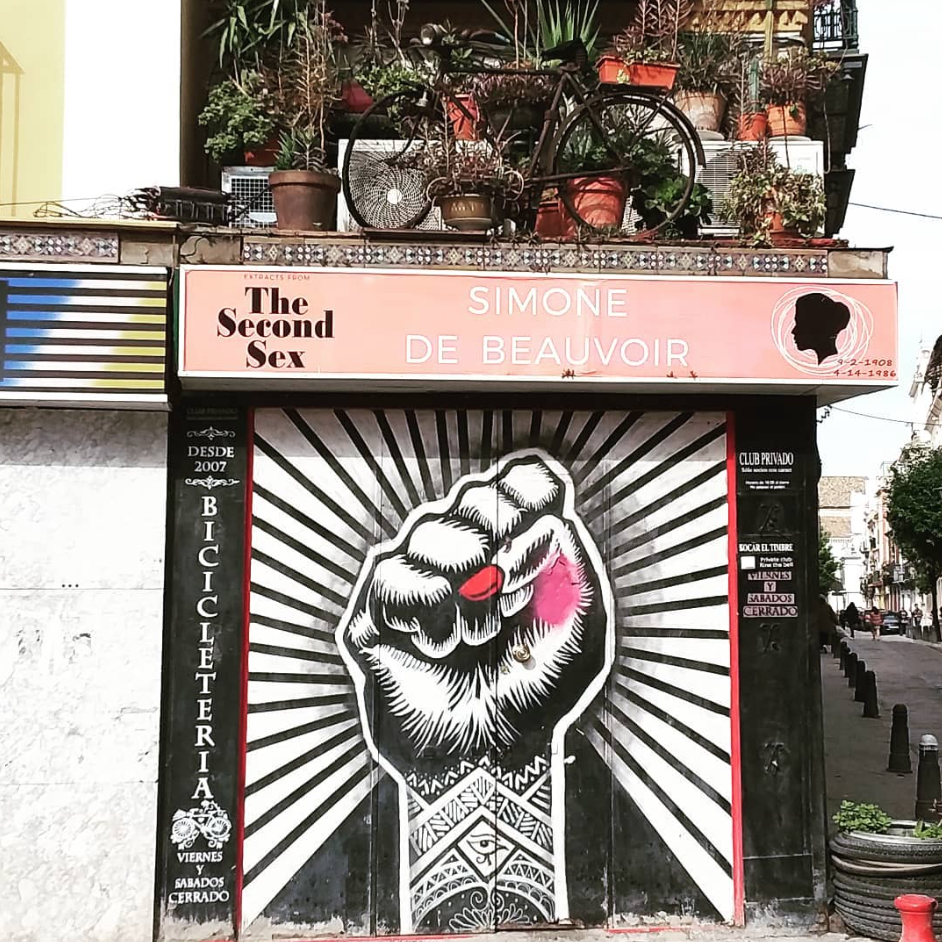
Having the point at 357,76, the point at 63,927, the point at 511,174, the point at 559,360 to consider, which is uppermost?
the point at 357,76

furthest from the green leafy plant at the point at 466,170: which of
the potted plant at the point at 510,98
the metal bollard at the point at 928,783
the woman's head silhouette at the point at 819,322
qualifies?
the metal bollard at the point at 928,783

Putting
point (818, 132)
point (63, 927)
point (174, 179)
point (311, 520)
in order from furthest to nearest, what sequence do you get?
point (818, 132), point (174, 179), point (311, 520), point (63, 927)

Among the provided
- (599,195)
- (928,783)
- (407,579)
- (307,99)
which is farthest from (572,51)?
(928,783)

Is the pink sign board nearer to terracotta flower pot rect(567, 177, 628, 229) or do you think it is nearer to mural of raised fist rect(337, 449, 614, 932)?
terracotta flower pot rect(567, 177, 628, 229)

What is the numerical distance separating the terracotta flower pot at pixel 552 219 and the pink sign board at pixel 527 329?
24.8 inches

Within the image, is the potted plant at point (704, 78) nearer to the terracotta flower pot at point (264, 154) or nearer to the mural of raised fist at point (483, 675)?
the terracotta flower pot at point (264, 154)

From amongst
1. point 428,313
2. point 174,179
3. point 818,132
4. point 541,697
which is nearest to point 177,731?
point 541,697

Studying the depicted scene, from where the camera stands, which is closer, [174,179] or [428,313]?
[428,313]

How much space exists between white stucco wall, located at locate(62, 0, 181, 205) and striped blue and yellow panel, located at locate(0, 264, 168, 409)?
4.50 feet

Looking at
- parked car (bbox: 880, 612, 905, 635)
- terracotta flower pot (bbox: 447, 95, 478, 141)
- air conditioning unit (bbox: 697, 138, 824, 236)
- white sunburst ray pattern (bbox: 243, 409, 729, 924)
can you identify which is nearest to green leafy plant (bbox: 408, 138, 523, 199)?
terracotta flower pot (bbox: 447, 95, 478, 141)

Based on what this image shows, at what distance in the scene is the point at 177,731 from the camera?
714 cm

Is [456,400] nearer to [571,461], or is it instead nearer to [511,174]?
[571,461]

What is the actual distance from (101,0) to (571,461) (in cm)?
451

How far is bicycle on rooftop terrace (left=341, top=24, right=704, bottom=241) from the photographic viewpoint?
7602 millimetres
